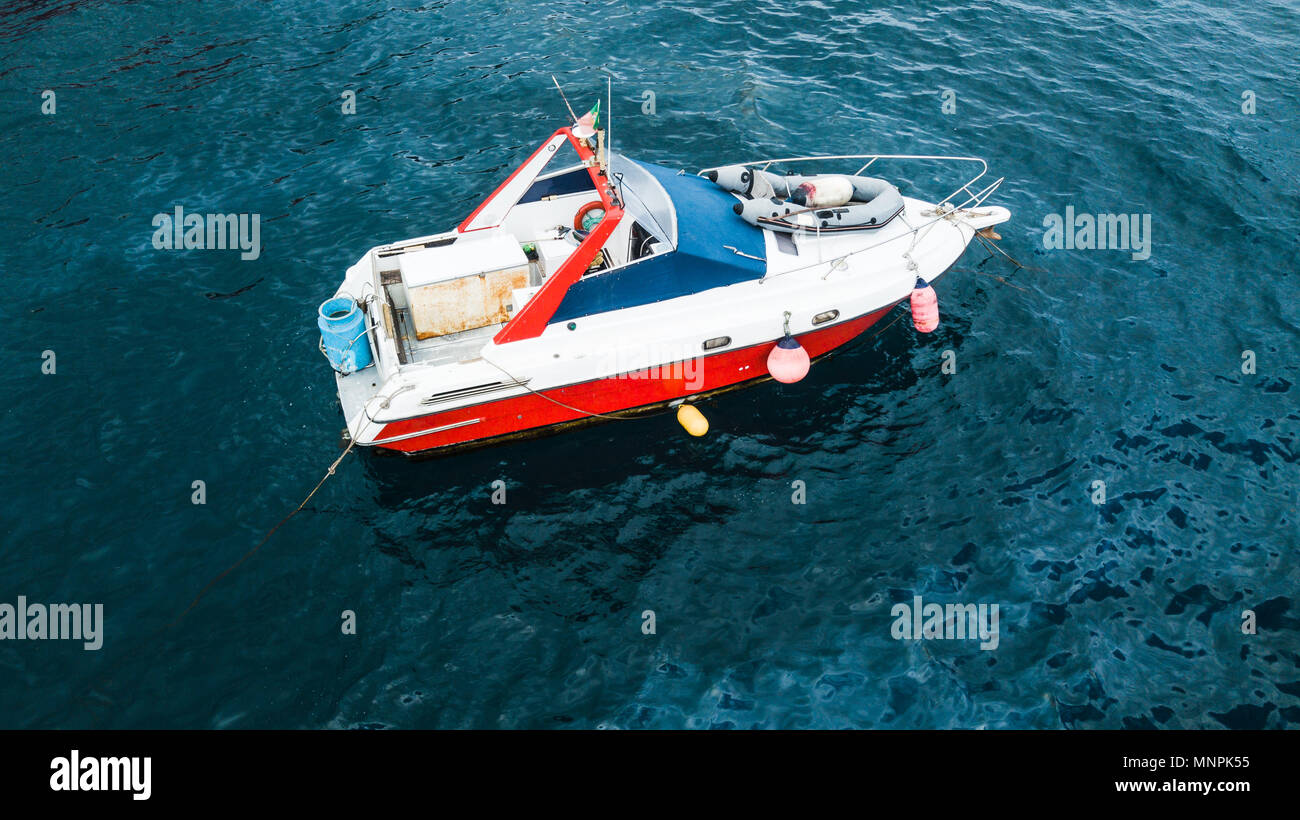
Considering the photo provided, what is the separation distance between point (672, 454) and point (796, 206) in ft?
17.6

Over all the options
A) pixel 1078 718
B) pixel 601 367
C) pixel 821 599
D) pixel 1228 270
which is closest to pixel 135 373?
pixel 601 367

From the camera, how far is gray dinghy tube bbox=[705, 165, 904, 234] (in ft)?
48.1

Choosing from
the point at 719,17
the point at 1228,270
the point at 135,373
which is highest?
the point at 719,17

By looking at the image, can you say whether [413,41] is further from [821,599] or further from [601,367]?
[821,599]

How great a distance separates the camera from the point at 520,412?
1352cm

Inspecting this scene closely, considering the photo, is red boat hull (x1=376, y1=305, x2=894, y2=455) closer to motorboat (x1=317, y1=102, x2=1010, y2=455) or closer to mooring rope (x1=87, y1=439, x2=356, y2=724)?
motorboat (x1=317, y1=102, x2=1010, y2=455)

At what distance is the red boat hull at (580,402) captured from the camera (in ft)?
43.2

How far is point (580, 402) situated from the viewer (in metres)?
13.7

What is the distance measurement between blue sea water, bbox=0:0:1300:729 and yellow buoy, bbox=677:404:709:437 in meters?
0.61
